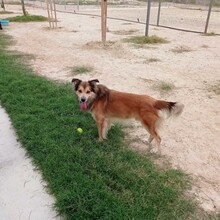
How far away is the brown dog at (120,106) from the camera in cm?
316

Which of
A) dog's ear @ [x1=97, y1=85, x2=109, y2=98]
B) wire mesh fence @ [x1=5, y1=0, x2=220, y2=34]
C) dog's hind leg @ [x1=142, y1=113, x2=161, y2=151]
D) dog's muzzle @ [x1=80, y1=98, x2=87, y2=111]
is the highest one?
dog's ear @ [x1=97, y1=85, x2=109, y2=98]

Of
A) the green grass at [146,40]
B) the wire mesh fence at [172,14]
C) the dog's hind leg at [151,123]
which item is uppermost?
the dog's hind leg at [151,123]

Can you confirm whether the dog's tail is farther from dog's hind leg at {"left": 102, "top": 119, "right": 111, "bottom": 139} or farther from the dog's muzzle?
the dog's muzzle

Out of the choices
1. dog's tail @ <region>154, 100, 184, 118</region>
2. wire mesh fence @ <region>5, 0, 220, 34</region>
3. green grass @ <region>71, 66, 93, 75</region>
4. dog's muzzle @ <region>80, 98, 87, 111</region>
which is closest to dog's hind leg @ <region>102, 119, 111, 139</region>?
dog's muzzle @ <region>80, 98, 87, 111</region>

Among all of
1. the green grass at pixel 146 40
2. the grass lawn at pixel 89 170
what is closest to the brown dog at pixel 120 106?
the grass lawn at pixel 89 170

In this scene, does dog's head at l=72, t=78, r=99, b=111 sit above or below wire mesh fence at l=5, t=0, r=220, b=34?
above

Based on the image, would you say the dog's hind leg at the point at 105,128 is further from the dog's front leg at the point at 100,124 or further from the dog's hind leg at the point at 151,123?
the dog's hind leg at the point at 151,123

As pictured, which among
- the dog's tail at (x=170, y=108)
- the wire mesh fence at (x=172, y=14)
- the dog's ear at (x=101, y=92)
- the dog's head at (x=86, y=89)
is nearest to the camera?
Answer: the dog's tail at (x=170, y=108)

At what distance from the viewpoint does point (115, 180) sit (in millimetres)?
2889

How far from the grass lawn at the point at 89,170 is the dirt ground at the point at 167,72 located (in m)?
0.33

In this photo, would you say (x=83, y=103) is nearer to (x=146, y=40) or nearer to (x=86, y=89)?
(x=86, y=89)

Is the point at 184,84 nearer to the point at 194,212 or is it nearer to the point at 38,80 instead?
the point at 38,80

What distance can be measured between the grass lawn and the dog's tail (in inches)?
27.5

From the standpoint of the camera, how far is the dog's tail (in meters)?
3.09
